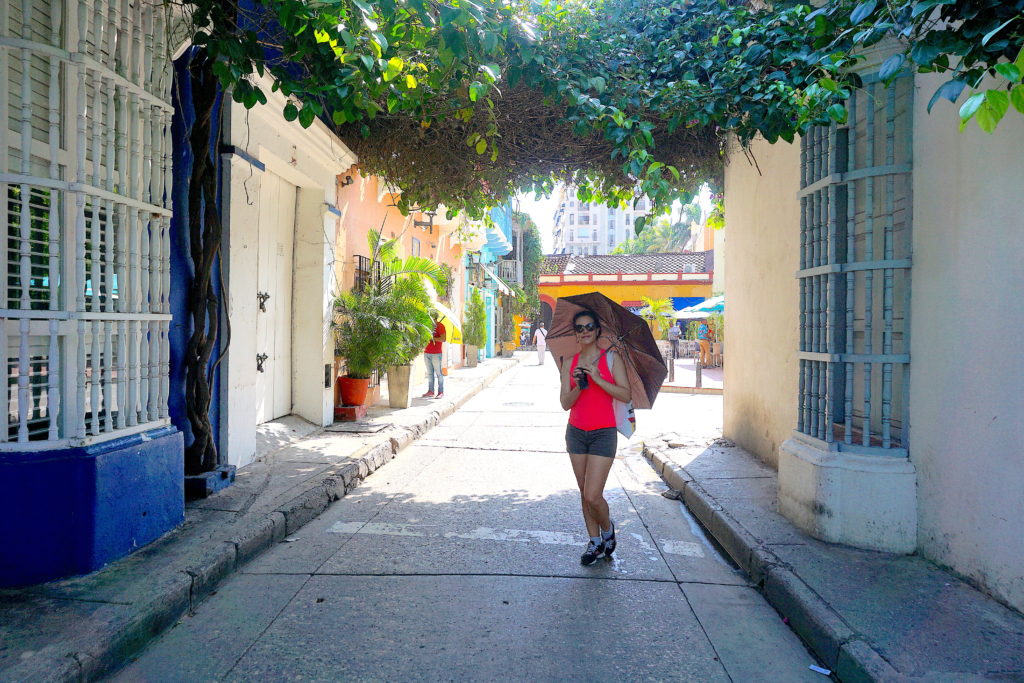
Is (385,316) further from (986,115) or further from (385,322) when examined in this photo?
(986,115)

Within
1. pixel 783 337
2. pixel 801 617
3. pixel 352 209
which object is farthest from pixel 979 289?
pixel 352 209

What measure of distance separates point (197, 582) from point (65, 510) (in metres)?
0.80

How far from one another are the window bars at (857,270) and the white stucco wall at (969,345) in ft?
Answer: 0.50

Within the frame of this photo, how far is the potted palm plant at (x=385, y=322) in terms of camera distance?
31.4ft

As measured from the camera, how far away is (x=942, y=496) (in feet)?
13.5

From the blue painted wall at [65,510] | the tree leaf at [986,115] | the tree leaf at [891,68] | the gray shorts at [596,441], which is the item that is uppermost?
the tree leaf at [891,68]

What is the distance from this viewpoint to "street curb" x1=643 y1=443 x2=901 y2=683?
306 centimetres

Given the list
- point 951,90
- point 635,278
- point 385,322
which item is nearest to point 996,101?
point 951,90

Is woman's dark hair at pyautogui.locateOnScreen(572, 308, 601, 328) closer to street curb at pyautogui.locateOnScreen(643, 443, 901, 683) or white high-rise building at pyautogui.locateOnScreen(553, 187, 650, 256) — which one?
street curb at pyautogui.locateOnScreen(643, 443, 901, 683)

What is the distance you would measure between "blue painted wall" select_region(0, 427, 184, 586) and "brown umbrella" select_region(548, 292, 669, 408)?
2797 millimetres

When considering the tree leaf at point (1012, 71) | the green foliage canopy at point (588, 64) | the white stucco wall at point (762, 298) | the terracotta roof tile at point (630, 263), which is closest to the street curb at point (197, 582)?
the green foliage canopy at point (588, 64)

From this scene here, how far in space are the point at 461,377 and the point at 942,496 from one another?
1439 cm

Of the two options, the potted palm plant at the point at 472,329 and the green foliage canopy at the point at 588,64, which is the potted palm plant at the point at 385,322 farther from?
the potted palm plant at the point at 472,329

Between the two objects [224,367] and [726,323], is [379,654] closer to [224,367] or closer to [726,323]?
[224,367]
